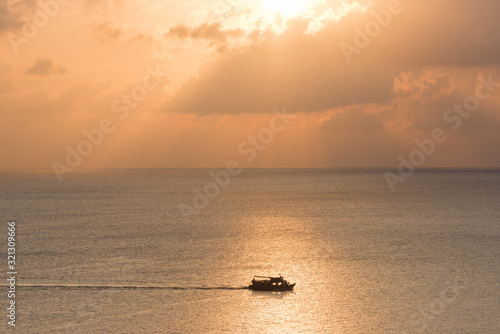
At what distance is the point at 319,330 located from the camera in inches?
2562

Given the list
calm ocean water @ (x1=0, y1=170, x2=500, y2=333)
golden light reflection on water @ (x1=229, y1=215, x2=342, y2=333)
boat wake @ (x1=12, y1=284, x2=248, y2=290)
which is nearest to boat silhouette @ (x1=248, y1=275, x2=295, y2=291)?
golden light reflection on water @ (x1=229, y1=215, x2=342, y2=333)

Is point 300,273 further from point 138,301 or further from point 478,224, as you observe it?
point 478,224

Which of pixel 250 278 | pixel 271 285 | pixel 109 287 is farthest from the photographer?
pixel 250 278

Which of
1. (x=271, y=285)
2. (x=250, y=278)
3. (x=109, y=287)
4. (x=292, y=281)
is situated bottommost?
(x=109, y=287)

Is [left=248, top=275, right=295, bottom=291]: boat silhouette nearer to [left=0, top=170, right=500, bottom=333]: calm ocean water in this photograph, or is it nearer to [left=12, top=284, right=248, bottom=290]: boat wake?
[left=0, top=170, right=500, bottom=333]: calm ocean water

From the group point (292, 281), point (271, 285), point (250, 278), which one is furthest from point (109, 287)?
point (292, 281)

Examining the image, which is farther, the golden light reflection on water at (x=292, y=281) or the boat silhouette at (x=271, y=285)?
the boat silhouette at (x=271, y=285)

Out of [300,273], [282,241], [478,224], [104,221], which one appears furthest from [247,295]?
[478,224]

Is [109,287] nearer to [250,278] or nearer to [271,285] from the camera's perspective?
[250,278]

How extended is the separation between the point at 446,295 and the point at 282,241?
53.6 meters

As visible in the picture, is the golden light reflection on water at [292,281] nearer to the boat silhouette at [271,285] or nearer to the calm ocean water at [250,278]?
the calm ocean water at [250,278]

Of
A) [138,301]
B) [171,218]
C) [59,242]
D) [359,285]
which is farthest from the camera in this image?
[171,218]

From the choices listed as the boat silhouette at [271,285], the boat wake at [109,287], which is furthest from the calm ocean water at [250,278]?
the boat silhouette at [271,285]

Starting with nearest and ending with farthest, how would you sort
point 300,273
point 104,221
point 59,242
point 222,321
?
point 222,321 < point 300,273 < point 59,242 < point 104,221
